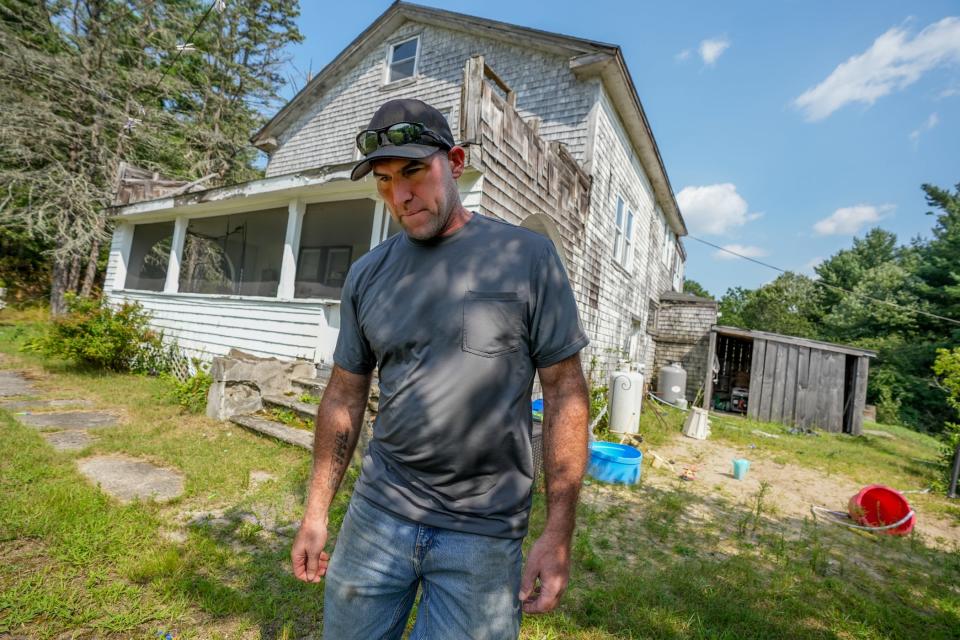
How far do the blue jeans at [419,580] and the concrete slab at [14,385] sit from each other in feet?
25.6

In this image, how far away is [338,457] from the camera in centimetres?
155

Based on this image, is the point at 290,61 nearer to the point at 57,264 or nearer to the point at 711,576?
the point at 57,264

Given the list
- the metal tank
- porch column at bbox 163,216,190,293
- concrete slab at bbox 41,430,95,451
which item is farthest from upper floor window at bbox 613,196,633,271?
concrete slab at bbox 41,430,95,451

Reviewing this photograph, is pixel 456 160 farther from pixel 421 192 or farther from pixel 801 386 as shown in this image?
pixel 801 386

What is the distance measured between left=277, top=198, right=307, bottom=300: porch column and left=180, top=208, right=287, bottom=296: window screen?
0.75m

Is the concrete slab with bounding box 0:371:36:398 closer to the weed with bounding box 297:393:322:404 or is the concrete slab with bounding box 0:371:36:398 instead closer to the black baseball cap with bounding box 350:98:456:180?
the weed with bounding box 297:393:322:404

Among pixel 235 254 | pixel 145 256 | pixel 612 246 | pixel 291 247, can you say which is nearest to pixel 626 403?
pixel 612 246

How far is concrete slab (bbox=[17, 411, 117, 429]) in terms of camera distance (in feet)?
16.6

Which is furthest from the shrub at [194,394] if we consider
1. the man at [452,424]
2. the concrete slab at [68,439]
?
the man at [452,424]

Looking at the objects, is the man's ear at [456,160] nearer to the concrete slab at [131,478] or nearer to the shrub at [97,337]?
the concrete slab at [131,478]

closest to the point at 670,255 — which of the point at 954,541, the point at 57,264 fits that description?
the point at 954,541

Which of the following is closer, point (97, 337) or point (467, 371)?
point (467, 371)

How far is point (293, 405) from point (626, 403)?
5154mm

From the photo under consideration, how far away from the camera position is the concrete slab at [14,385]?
20.8 ft
